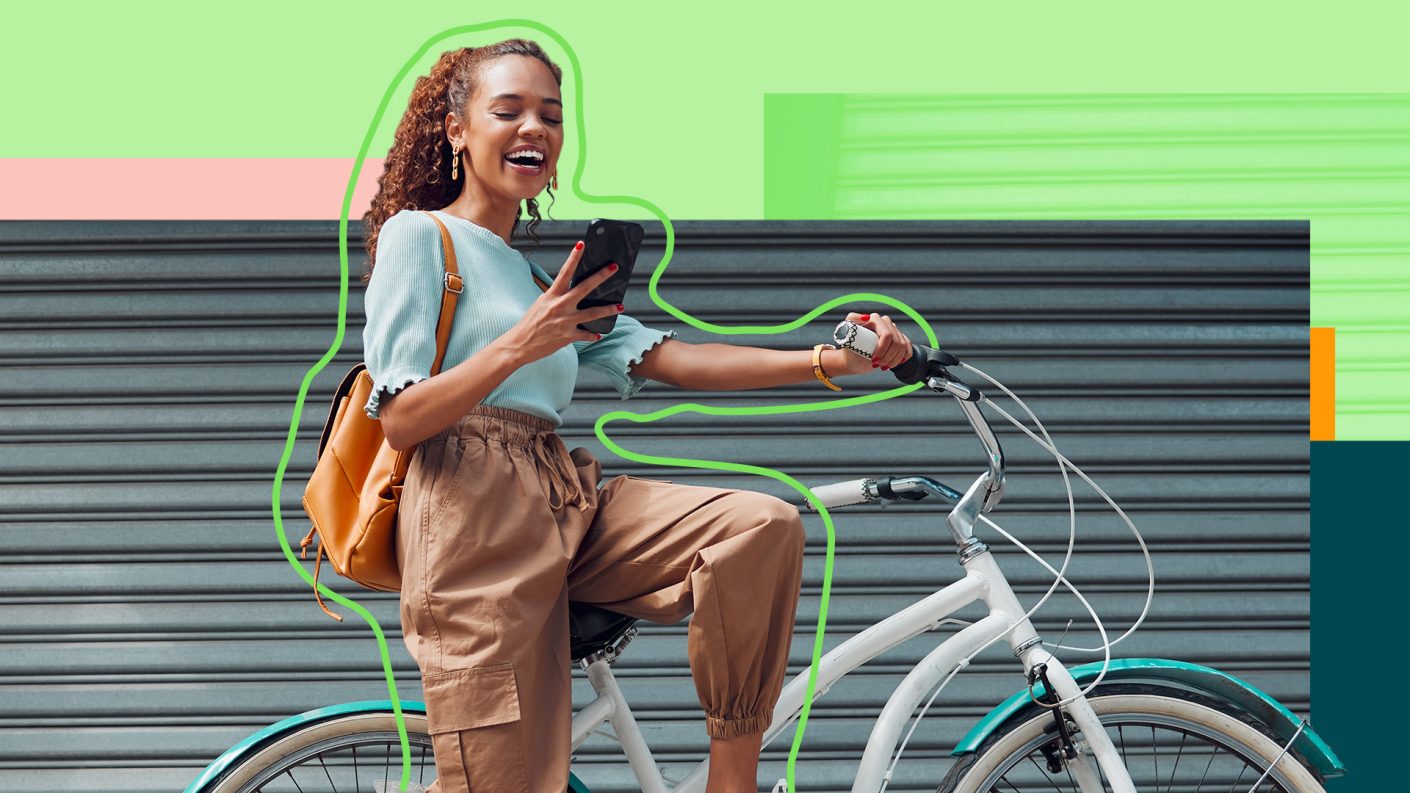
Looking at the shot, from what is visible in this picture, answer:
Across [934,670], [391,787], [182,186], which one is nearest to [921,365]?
[934,670]

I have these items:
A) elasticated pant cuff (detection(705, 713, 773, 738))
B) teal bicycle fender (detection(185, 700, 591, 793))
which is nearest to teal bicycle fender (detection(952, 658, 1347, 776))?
elasticated pant cuff (detection(705, 713, 773, 738))

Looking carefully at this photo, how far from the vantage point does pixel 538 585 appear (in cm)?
213

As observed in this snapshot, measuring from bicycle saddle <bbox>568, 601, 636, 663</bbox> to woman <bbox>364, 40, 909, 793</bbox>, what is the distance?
0.12 feet

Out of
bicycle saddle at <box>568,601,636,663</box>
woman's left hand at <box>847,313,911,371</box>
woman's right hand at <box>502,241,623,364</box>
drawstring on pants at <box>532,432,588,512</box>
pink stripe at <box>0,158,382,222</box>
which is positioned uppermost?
pink stripe at <box>0,158,382,222</box>

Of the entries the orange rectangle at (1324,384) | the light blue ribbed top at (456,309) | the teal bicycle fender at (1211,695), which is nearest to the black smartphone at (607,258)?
the light blue ribbed top at (456,309)

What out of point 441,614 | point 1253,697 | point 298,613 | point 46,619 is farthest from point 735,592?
point 46,619

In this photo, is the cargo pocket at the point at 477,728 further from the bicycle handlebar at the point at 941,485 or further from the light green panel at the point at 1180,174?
the light green panel at the point at 1180,174

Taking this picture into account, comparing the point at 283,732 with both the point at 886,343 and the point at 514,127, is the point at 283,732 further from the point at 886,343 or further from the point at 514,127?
the point at 886,343

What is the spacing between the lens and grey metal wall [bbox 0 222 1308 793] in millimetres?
3996

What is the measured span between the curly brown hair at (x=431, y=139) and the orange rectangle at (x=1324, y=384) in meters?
2.82

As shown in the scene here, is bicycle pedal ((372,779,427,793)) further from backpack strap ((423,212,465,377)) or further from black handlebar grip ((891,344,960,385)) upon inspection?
black handlebar grip ((891,344,960,385))

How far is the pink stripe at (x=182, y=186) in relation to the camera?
3.95 m

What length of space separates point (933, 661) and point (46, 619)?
295cm

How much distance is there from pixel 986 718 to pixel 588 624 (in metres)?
0.80
